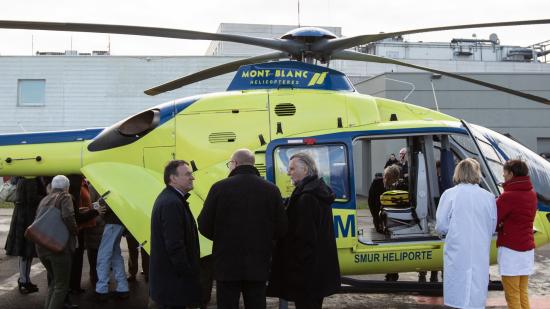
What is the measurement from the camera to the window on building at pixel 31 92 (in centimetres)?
2655

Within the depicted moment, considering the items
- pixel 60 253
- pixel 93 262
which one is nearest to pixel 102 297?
pixel 93 262

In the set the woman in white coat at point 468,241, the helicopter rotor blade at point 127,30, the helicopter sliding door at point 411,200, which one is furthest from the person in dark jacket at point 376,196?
the woman in white coat at point 468,241

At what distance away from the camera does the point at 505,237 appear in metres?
5.04

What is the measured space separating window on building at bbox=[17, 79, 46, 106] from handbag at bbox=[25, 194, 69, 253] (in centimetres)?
2296

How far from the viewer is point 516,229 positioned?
499 cm

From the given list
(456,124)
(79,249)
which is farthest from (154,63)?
(456,124)

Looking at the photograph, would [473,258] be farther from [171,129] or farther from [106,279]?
[106,279]

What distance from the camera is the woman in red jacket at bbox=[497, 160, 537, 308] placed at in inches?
196

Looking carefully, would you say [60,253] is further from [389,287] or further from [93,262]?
[389,287]

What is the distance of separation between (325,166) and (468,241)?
1789 mm

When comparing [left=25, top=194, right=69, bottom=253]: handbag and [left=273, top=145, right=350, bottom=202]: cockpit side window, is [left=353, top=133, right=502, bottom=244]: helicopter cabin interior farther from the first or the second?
[left=25, top=194, right=69, bottom=253]: handbag

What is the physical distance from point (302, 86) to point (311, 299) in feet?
9.83

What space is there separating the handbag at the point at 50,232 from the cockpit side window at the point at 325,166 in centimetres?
222

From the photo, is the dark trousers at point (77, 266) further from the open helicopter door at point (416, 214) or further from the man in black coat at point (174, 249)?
the open helicopter door at point (416, 214)
